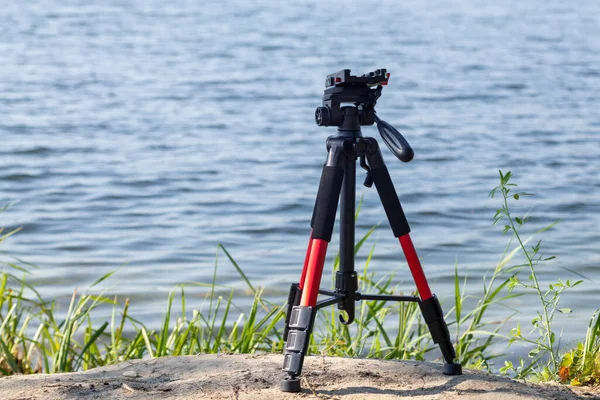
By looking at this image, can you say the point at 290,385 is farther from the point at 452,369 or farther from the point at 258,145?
the point at 258,145

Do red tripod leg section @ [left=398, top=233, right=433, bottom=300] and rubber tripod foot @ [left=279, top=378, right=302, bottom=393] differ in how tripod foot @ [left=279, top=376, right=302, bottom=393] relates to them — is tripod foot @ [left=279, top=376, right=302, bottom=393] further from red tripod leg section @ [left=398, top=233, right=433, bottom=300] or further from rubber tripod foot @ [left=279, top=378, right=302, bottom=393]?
red tripod leg section @ [left=398, top=233, right=433, bottom=300]

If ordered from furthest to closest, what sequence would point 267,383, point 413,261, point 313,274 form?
1. point 267,383
2. point 413,261
3. point 313,274

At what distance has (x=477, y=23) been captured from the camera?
25594mm

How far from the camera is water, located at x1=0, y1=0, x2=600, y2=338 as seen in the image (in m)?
7.73

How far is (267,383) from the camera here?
3355 millimetres

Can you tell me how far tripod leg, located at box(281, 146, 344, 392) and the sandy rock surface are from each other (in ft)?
0.36

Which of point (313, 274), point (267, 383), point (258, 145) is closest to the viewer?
point (313, 274)

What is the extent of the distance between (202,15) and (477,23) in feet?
26.1

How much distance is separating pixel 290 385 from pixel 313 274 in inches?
15.3

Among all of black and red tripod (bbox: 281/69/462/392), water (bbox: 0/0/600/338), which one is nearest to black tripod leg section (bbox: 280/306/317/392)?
black and red tripod (bbox: 281/69/462/392)

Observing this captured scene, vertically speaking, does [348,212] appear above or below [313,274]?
above

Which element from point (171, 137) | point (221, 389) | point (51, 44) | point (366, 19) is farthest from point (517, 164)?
point (366, 19)

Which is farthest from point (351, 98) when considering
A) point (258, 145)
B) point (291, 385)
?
point (258, 145)

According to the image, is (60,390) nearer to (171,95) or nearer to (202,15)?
(171,95)
